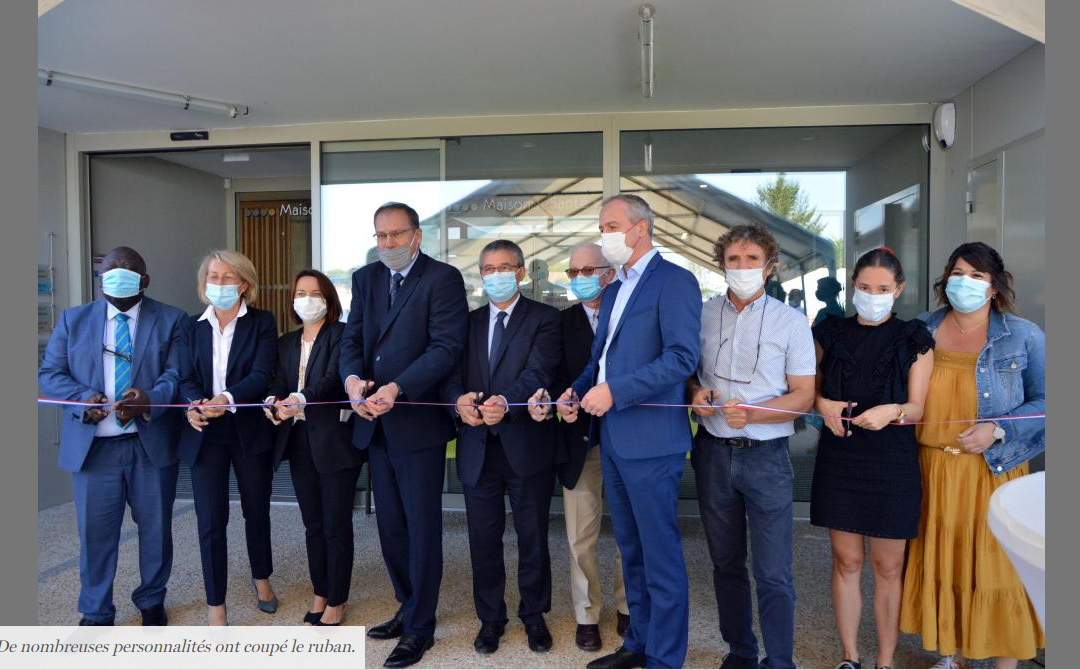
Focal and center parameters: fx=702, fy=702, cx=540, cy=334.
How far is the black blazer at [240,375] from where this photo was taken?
3578mm

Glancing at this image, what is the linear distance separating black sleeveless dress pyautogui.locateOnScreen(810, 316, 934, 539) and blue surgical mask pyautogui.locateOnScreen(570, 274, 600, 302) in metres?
1.18

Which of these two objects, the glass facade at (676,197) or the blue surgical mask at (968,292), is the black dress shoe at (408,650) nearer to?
the glass facade at (676,197)

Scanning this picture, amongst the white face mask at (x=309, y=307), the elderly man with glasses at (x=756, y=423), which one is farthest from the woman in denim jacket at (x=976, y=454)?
the white face mask at (x=309, y=307)

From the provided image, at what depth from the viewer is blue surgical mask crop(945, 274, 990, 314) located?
2904mm

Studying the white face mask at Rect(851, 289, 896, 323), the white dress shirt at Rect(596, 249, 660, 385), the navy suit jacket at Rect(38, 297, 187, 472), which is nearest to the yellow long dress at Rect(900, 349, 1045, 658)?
the white face mask at Rect(851, 289, 896, 323)

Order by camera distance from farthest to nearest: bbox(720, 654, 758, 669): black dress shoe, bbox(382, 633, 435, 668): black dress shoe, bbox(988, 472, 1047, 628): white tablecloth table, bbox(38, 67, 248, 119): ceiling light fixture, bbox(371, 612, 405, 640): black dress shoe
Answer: bbox(38, 67, 248, 119): ceiling light fixture → bbox(371, 612, 405, 640): black dress shoe → bbox(382, 633, 435, 668): black dress shoe → bbox(720, 654, 758, 669): black dress shoe → bbox(988, 472, 1047, 628): white tablecloth table

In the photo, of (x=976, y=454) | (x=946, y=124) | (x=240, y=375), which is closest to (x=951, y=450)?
(x=976, y=454)

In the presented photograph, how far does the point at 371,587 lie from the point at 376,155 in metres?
3.50

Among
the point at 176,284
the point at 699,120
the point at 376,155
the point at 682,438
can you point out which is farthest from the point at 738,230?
the point at 176,284

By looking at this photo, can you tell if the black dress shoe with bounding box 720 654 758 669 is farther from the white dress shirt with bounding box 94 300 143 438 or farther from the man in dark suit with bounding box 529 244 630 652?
the white dress shirt with bounding box 94 300 143 438

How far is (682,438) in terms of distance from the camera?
291 cm

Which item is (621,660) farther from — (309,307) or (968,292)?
(309,307)

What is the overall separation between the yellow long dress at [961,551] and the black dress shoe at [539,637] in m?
1.61

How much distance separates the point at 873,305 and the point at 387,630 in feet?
9.14
